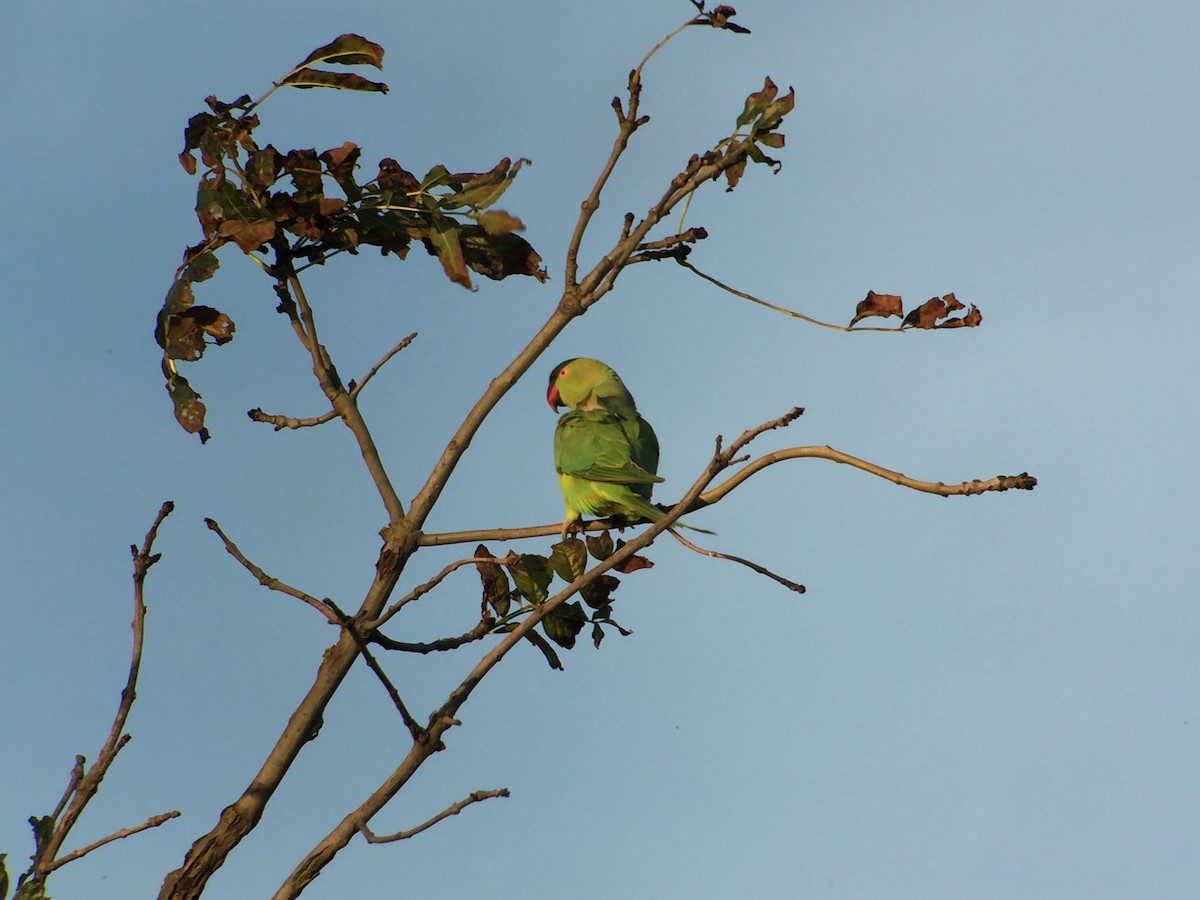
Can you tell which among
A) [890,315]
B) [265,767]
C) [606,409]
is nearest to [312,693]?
[265,767]

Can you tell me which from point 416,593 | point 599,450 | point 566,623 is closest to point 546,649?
point 566,623

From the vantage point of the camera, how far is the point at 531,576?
160 inches

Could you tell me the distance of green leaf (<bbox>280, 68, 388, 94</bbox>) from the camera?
418 cm

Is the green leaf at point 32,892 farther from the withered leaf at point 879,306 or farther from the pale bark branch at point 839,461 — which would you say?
the withered leaf at point 879,306

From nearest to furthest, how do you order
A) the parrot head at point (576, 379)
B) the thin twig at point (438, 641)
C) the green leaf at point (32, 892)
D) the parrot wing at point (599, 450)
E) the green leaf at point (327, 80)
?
the green leaf at point (32, 892) → the thin twig at point (438, 641) → the green leaf at point (327, 80) → the parrot wing at point (599, 450) → the parrot head at point (576, 379)

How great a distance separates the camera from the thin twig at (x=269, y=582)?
328 cm

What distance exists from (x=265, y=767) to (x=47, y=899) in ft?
2.26

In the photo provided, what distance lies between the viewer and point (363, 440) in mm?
3859

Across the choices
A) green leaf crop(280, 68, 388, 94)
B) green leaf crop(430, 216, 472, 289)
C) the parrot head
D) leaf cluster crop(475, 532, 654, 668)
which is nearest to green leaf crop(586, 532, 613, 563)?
leaf cluster crop(475, 532, 654, 668)

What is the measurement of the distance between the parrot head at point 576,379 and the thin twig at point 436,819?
5317 mm

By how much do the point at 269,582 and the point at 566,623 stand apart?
1272mm

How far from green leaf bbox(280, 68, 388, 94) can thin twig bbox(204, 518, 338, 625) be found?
161cm

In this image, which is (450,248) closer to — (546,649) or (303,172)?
(303,172)

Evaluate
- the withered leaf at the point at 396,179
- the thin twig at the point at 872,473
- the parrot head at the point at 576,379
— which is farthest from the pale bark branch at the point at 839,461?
the parrot head at the point at 576,379
